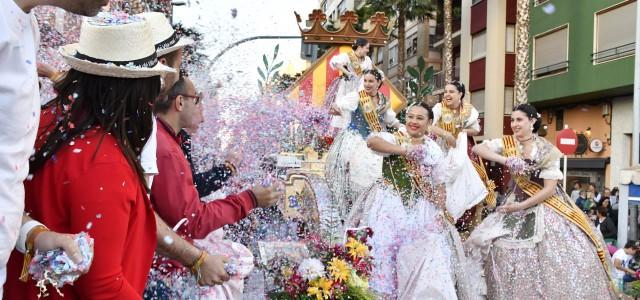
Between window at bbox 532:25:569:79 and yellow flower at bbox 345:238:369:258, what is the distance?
18.6 m

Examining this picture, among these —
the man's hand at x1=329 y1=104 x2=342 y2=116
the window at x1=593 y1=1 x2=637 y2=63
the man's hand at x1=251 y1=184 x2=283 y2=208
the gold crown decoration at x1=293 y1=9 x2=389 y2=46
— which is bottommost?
the man's hand at x1=251 y1=184 x2=283 y2=208

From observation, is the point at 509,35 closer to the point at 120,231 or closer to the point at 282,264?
the point at 282,264

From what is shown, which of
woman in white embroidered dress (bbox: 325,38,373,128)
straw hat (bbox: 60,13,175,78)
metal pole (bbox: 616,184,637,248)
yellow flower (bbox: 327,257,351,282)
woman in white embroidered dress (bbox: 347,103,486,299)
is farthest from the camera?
metal pole (bbox: 616,184,637,248)

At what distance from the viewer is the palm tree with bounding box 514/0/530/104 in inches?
658

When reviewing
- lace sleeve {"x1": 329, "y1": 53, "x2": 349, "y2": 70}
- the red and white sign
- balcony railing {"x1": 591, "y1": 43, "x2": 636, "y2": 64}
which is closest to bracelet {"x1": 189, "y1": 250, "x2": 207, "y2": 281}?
lace sleeve {"x1": 329, "y1": 53, "x2": 349, "y2": 70}

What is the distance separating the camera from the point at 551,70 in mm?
21234

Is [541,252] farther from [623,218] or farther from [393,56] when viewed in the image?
[393,56]

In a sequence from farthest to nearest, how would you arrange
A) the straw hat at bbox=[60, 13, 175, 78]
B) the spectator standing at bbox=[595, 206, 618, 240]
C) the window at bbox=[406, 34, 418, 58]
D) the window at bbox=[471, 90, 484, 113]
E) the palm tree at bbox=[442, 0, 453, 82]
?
the window at bbox=[406, 34, 418, 58]
the window at bbox=[471, 90, 484, 113]
the palm tree at bbox=[442, 0, 453, 82]
the spectator standing at bbox=[595, 206, 618, 240]
the straw hat at bbox=[60, 13, 175, 78]

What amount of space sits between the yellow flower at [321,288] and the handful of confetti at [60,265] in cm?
189

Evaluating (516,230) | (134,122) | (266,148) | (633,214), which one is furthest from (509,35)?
(134,122)

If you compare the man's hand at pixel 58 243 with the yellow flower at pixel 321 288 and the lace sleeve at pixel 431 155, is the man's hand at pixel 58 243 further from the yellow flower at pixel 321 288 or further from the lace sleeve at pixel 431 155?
the lace sleeve at pixel 431 155

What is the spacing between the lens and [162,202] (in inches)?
80.4

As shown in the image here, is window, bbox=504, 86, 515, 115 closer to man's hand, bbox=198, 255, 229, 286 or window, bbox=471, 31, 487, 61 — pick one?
window, bbox=471, 31, 487, 61

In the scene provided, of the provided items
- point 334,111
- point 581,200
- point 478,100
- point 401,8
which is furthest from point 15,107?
point 478,100
